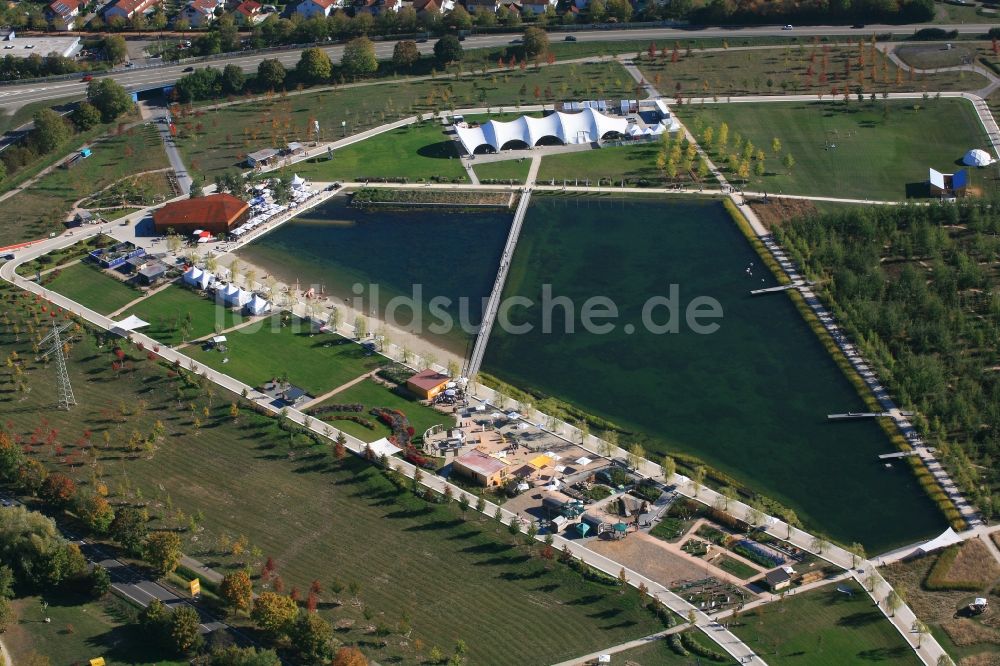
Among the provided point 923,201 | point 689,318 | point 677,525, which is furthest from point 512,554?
point 923,201

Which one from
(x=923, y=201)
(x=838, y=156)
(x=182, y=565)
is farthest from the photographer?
(x=838, y=156)

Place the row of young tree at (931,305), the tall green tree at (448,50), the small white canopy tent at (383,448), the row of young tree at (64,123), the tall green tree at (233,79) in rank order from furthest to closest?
the tall green tree at (448,50) < the tall green tree at (233,79) < the row of young tree at (64,123) < the row of young tree at (931,305) < the small white canopy tent at (383,448)

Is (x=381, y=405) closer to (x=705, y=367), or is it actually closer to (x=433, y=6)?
(x=705, y=367)

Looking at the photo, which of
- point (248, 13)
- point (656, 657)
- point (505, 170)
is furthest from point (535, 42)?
point (656, 657)

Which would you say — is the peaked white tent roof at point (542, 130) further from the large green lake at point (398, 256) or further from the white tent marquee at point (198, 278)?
the white tent marquee at point (198, 278)

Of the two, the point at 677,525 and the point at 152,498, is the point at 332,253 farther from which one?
the point at 677,525

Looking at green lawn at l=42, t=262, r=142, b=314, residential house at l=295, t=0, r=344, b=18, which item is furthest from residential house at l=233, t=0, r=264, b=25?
green lawn at l=42, t=262, r=142, b=314

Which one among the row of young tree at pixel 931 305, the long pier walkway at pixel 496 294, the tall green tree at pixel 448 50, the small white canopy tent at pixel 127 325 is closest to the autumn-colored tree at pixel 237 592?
the long pier walkway at pixel 496 294
